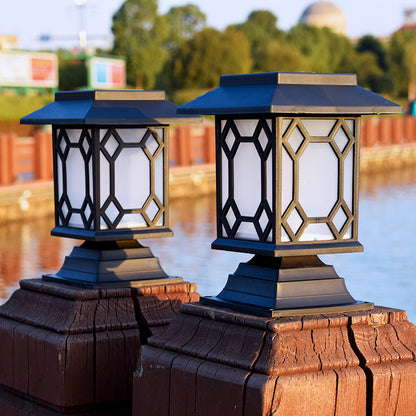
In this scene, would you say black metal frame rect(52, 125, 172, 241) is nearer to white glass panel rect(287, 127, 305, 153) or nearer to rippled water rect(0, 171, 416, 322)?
white glass panel rect(287, 127, 305, 153)

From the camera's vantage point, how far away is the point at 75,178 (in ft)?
10.2

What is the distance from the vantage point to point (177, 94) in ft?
158

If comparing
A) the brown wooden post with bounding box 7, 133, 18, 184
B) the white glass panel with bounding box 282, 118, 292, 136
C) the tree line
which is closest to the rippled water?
the brown wooden post with bounding box 7, 133, 18, 184

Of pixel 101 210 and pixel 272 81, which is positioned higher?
pixel 272 81

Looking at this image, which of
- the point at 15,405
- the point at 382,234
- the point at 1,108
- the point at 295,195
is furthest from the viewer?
the point at 1,108

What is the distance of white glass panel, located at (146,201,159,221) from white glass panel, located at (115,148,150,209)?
30mm

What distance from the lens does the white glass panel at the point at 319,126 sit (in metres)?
2.33

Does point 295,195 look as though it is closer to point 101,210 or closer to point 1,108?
point 101,210

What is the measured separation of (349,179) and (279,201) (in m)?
0.24

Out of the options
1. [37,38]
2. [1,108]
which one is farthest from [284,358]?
[37,38]

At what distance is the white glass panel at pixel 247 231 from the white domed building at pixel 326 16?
123957mm

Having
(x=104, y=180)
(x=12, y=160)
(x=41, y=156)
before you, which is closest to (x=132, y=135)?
(x=104, y=180)

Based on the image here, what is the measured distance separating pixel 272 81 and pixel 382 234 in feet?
26.8

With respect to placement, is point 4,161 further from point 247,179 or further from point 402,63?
point 402,63
